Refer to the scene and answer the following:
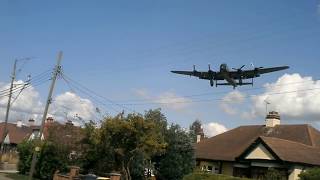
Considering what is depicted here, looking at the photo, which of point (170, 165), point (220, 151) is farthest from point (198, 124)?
point (170, 165)

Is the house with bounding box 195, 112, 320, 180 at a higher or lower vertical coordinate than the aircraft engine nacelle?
lower

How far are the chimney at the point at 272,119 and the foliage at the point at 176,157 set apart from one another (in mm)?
10298

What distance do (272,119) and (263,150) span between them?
27.2 feet

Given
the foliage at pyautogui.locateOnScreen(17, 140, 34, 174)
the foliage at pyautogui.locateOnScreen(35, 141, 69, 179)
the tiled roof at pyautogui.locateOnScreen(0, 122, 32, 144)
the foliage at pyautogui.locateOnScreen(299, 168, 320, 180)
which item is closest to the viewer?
the foliage at pyautogui.locateOnScreen(299, 168, 320, 180)

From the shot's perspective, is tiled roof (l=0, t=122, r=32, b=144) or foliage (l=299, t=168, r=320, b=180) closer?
foliage (l=299, t=168, r=320, b=180)

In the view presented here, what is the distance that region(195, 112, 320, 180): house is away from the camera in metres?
38.1

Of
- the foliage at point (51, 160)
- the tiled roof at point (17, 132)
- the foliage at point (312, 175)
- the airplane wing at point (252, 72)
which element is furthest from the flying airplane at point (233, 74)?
the tiled roof at point (17, 132)

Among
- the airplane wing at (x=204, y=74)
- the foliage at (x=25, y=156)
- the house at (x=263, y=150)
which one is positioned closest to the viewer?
the airplane wing at (x=204, y=74)

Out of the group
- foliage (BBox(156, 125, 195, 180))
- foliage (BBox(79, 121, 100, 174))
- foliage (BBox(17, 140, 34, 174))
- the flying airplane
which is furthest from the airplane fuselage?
foliage (BBox(17, 140, 34, 174))

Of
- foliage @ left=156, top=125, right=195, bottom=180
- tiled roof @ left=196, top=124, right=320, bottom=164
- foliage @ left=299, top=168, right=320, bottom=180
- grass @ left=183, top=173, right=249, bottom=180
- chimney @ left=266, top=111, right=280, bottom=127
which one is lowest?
grass @ left=183, top=173, right=249, bottom=180

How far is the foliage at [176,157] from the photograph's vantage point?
3962cm

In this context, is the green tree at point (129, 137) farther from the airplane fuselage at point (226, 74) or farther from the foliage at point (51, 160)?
the foliage at point (51, 160)

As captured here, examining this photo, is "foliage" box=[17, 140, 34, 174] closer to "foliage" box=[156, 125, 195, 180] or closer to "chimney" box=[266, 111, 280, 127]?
"foliage" box=[156, 125, 195, 180]

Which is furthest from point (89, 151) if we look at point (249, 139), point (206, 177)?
point (249, 139)
